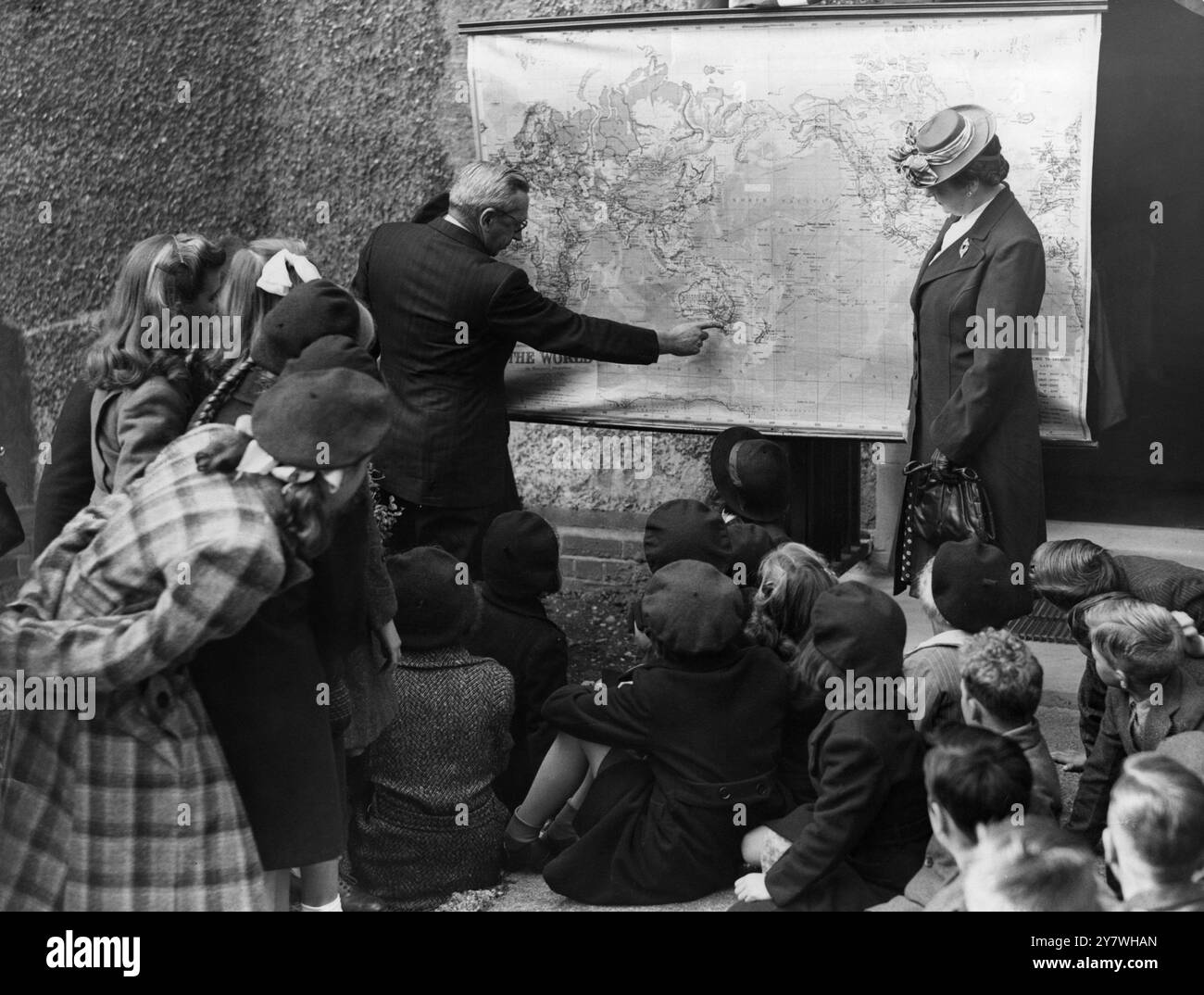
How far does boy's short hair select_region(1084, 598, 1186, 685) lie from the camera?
3.41 meters

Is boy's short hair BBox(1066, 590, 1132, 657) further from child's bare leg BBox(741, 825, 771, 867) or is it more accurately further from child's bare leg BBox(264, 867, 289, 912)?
child's bare leg BBox(264, 867, 289, 912)

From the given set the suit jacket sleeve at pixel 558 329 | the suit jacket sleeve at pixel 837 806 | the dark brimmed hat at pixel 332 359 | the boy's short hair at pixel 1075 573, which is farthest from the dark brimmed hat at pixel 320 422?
the suit jacket sleeve at pixel 558 329

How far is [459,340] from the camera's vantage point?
4.77 m

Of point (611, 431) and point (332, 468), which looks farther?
point (611, 431)

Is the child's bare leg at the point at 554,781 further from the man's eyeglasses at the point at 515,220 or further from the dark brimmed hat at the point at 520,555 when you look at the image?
the man's eyeglasses at the point at 515,220

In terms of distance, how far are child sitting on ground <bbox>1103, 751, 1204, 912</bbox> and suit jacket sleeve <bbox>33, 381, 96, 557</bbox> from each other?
91.1 inches

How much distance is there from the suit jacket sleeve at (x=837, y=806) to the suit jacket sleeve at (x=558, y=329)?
6.24 feet

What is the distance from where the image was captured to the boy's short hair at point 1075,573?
12.4ft

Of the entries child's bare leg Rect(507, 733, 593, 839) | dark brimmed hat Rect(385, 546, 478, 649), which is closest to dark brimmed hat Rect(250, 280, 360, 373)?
dark brimmed hat Rect(385, 546, 478, 649)

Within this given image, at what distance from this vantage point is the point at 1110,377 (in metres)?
4.65

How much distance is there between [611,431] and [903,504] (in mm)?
1881
